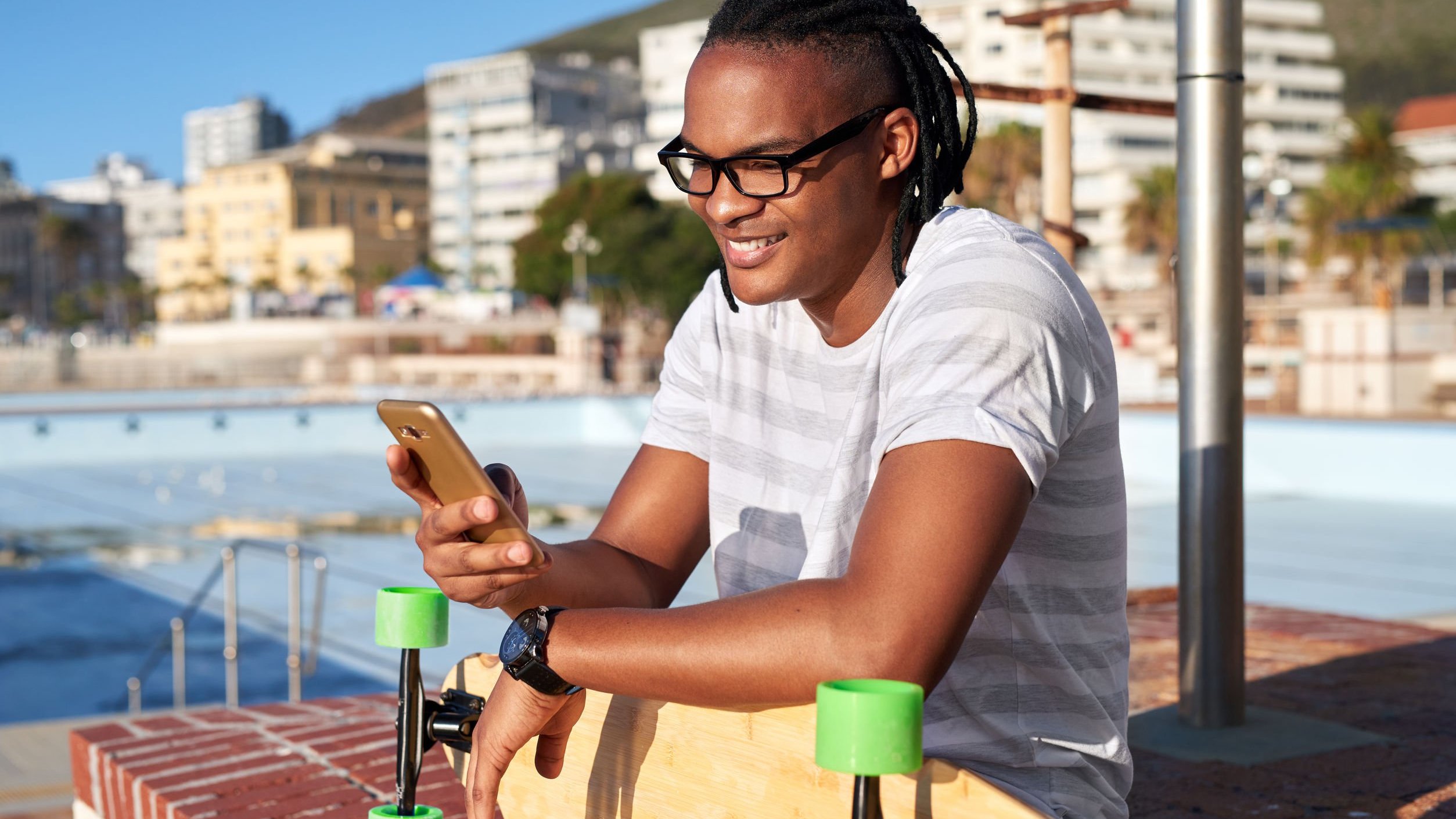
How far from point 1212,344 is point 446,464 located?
2075mm

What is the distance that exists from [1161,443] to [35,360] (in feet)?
128

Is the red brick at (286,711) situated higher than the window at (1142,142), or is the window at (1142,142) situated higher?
the window at (1142,142)

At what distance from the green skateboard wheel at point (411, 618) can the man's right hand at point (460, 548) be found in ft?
0.07

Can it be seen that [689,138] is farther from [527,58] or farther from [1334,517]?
[527,58]

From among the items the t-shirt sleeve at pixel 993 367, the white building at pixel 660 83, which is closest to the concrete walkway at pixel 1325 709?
the t-shirt sleeve at pixel 993 367

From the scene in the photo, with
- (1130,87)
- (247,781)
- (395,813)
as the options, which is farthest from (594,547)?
(1130,87)

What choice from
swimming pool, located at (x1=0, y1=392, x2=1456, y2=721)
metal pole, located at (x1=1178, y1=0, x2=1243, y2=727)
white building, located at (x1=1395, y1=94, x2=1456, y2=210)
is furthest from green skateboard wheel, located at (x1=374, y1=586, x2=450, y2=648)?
white building, located at (x1=1395, y1=94, x2=1456, y2=210)

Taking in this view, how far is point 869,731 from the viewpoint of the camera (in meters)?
0.84

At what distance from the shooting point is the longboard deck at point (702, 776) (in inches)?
40.7

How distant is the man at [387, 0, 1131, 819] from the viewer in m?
1.10

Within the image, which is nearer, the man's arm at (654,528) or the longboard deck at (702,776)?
the longboard deck at (702,776)

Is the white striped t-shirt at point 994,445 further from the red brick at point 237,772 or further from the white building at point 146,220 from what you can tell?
the white building at point 146,220

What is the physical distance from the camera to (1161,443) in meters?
14.5

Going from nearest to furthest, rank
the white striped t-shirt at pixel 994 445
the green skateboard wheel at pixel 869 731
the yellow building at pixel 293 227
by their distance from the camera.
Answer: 1. the green skateboard wheel at pixel 869 731
2. the white striped t-shirt at pixel 994 445
3. the yellow building at pixel 293 227
